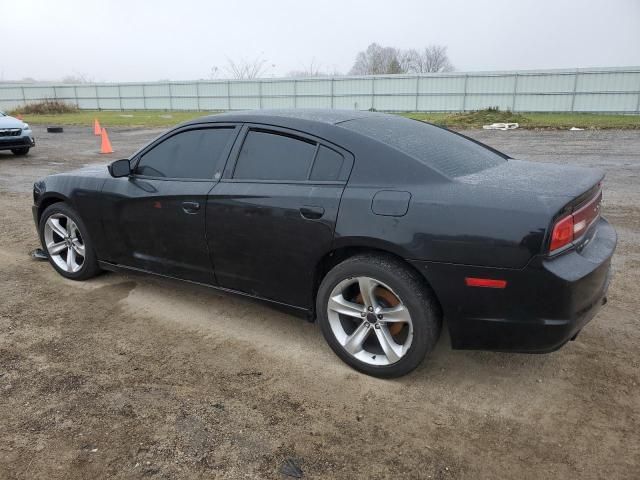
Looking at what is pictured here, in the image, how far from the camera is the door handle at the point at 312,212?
3127mm

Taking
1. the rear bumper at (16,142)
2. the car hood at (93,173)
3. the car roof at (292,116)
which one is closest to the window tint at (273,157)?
the car roof at (292,116)

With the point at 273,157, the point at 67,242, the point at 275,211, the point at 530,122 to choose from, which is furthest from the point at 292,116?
the point at 530,122

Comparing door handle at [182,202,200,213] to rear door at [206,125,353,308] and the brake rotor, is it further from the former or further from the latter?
the brake rotor

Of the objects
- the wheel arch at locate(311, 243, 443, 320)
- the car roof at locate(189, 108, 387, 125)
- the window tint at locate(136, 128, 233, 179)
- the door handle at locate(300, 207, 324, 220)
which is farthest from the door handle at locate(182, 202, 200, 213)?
the wheel arch at locate(311, 243, 443, 320)

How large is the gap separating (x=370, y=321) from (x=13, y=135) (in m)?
13.7

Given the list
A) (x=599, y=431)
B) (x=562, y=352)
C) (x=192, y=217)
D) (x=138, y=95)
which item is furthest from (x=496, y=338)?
(x=138, y=95)

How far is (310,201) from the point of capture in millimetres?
3172

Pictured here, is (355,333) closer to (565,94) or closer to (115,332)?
(115,332)

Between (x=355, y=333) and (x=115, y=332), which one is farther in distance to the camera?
(x=115, y=332)

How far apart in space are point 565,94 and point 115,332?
31.4m

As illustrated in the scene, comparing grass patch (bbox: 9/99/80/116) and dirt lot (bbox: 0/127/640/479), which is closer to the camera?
dirt lot (bbox: 0/127/640/479)

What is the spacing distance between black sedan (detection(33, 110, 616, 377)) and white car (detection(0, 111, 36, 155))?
11.3 meters

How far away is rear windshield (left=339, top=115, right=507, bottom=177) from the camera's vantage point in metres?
3.15

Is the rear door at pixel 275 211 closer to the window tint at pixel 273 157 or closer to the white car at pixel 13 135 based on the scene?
the window tint at pixel 273 157
